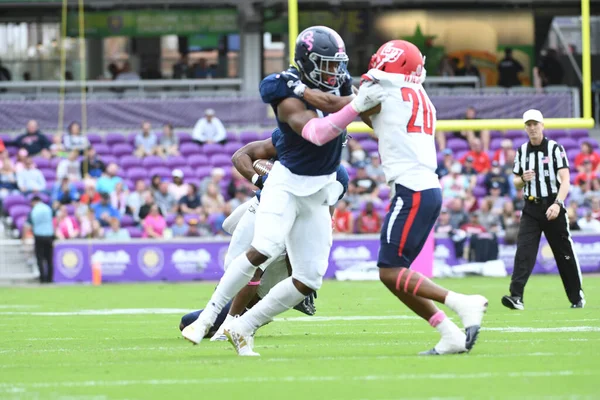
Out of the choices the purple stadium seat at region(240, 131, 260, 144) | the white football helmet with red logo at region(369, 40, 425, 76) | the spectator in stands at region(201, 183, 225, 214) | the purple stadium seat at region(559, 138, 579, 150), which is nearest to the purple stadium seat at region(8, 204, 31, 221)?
the spectator in stands at region(201, 183, 225, 214)

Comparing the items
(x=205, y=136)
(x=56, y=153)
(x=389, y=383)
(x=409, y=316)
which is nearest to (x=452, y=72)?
(x=205, y=136)

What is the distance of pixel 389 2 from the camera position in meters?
24.8

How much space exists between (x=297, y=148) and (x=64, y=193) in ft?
43.6

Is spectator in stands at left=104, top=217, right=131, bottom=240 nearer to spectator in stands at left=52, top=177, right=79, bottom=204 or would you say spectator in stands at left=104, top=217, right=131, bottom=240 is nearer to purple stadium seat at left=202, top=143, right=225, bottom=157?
spectator in stands at left=52, top=177, right=79, bottom=204

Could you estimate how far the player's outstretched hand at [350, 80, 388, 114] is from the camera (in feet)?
20.5

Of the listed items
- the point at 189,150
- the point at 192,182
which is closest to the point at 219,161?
the point at 189,150

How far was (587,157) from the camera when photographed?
20.5 meters

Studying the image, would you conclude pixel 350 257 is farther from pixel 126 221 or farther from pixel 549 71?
pixel 549 71

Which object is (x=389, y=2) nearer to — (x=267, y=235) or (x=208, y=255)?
(x=208, y=255)

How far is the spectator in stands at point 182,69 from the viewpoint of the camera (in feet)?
80.5

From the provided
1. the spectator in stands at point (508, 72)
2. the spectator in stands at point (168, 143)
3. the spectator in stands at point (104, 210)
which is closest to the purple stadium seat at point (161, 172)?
the spectator in stands at point (168, 143)

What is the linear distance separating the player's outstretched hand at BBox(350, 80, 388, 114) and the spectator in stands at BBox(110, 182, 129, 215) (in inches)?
520

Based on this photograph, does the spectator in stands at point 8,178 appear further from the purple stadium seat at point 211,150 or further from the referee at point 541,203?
the referee at point 541,203

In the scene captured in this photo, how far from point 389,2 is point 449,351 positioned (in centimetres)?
1918
